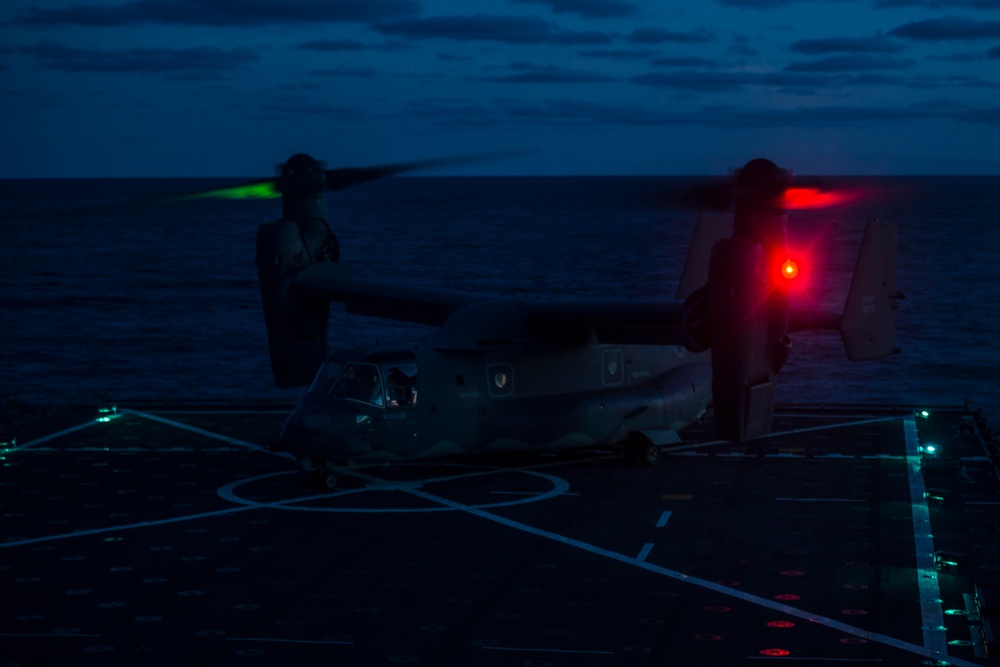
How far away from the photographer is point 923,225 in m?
181

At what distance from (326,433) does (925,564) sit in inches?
→ 500

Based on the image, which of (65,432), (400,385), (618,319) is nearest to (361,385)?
(400,385)

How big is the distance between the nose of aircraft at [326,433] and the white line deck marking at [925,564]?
38.9 feet

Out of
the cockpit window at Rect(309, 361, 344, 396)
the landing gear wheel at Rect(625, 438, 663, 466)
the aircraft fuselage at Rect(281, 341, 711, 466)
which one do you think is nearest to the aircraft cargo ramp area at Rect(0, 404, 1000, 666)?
the landing gear wheel at Rect(625, 438, 663, 466)

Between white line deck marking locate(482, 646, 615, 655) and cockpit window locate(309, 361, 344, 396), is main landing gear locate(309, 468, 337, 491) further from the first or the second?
white line deck marking locate(482, 646, 615, 655)

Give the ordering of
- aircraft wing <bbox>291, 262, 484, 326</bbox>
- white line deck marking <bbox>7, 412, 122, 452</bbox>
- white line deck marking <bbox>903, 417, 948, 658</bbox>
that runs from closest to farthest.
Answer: white line deck marking <bbox>903, 417, 948, 658</bbox> → aircraft wing <bbox>291, 262, 484, 326</bbox> → white line deck marking <bbox>7, 412, 122, 452</bbox>

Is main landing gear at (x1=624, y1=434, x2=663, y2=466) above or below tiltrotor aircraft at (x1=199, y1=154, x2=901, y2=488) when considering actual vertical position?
below

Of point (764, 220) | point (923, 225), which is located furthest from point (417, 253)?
point (764, 220)

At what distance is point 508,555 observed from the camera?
23.7 metres

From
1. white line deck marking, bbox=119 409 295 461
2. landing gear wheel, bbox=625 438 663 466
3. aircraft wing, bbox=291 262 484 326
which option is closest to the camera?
landing gear wheel, bbox=625 438 663 466

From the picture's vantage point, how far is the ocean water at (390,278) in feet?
212

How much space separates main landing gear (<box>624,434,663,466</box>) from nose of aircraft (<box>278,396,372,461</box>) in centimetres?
718

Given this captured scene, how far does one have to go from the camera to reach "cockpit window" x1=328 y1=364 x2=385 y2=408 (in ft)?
94.6

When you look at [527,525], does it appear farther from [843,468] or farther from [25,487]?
[25,487]
